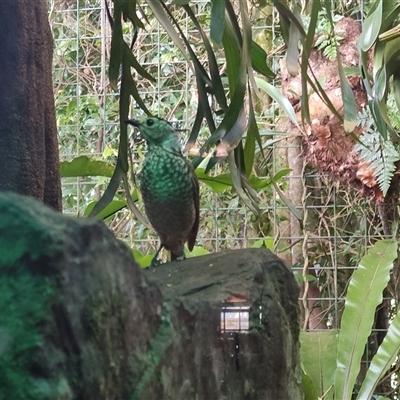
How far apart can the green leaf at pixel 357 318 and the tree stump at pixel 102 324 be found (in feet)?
2.94

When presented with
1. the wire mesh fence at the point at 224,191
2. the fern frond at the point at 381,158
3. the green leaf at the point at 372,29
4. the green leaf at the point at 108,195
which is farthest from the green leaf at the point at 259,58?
the wire mesh fence at the point at 224,191

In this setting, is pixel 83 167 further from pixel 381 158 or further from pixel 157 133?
pixel 381 158

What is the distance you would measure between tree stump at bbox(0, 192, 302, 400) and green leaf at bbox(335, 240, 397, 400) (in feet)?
2.94

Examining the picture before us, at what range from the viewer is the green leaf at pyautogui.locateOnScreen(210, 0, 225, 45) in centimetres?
108

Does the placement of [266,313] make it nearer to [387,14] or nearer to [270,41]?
[387,14]

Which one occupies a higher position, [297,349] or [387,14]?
[387,14]

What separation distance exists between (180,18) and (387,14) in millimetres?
1155

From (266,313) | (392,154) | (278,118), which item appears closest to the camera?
(266,313)

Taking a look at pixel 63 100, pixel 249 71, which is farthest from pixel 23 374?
pixel 63 100

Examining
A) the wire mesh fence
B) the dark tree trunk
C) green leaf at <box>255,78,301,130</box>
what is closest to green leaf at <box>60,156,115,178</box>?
the dark tree trunk

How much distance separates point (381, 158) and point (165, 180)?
2.95 ft

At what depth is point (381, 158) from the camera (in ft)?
6.86

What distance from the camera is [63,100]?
282 centimetres

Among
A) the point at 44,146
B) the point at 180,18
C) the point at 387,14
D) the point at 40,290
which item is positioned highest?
the point at 180,18
